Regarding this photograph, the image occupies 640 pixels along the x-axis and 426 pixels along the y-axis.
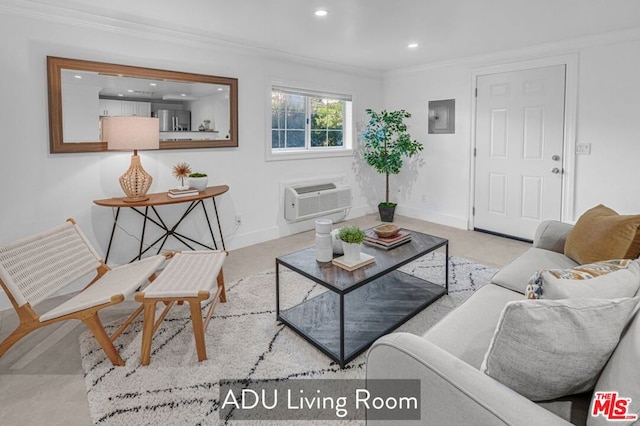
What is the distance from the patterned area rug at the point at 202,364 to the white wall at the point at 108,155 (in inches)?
47.4

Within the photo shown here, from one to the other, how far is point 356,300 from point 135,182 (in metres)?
2.04

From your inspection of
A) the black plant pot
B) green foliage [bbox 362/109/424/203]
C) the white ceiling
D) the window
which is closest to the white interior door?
the white ceiling

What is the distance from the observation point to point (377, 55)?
4.57 metres

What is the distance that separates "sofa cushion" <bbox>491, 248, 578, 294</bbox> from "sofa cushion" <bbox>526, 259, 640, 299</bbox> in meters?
0.68

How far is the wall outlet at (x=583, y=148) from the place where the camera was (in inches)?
155

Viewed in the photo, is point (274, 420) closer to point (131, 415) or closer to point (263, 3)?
point (131, 415)

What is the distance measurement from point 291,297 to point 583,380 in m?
2.10

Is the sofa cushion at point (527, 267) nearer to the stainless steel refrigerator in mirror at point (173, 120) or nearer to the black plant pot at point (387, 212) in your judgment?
the black plant pot at point (387, 212)

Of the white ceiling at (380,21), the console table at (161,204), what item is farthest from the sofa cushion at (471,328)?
the console table at (161,204)

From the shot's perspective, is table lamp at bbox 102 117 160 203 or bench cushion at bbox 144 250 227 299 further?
table lamp at bbox 102 117 160 203

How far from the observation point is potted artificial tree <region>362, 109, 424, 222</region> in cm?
518

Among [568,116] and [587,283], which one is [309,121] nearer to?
[568,116]

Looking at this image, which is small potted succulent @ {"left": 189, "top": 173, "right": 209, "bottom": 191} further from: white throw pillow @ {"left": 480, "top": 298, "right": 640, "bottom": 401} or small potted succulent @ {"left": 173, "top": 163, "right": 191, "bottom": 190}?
white throw pillow @ {"left": 480, "top": 298, "right": 640, "bottom": 401}

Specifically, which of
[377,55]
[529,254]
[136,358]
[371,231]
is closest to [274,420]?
[136,358]
